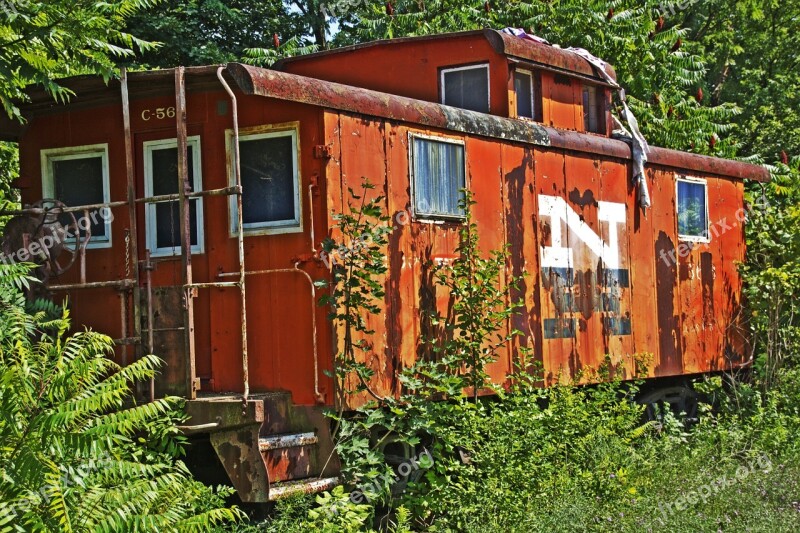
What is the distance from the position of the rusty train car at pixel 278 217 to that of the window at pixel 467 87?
28mm

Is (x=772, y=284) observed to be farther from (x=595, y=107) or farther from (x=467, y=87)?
(x=467, y=87)

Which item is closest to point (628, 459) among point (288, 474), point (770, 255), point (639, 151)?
point (288, 474)

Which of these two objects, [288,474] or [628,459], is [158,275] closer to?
[288,474]

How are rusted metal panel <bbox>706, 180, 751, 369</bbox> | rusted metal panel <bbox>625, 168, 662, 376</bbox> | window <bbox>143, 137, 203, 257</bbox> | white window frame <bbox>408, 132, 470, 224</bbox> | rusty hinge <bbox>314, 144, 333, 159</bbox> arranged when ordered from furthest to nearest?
1. rusted metal panel <bbox>706, 180, 751, 369</bbox>
2. rusted metal panel <bbox>625, 168, 662, 376</bbox>
3. white window frame <bbox>408, 132, 470, 224</bbox>
4. window <bbox>143, 137, 203, 257</bbox>
5. rusty hinge <bbox>314, 144, 333, 159</bbox>

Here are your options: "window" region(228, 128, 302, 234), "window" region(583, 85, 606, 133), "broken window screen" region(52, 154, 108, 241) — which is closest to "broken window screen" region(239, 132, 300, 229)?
"window" region(228, 128, 302, 234)

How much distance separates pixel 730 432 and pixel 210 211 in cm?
609

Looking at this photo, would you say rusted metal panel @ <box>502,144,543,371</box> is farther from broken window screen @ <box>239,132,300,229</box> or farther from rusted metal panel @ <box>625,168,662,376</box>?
broken window screen @ <box>239,132,300,229</box>

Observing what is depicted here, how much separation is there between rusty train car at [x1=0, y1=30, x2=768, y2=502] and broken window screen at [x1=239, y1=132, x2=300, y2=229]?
1 centimetres

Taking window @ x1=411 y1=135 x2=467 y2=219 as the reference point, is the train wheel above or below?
below


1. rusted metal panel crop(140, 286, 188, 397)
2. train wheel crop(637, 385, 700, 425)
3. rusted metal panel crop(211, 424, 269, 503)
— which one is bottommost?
train wheel crop(637, 385, 700, 425)

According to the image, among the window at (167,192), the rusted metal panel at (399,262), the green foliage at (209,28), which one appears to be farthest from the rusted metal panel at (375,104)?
the green foliage at (209,28)

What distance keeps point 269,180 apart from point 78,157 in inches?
76.5

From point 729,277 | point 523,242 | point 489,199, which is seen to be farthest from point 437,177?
point 729,277

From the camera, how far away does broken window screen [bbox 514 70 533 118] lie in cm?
1174
